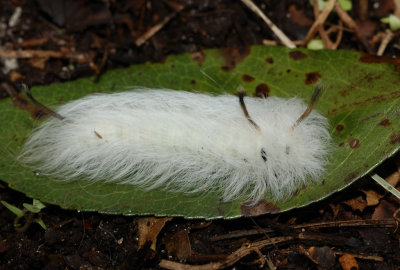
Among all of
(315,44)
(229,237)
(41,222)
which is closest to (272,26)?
(315,44)

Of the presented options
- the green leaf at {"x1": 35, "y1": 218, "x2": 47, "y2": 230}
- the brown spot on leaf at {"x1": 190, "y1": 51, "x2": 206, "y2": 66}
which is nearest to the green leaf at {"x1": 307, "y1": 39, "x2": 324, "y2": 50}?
the brown spot on leaf at {"x1": 190, "y1": 51, "x2": 206, "y2": 66}

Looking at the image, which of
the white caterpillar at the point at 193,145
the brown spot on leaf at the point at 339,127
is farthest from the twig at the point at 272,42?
the brown spot on leaf at the point at 339,127

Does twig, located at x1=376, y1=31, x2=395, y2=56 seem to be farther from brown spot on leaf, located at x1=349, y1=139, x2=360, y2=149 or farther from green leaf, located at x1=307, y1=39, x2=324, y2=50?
brown spot on leaf, located at x1=349, y1=139, x2=360, y2=149

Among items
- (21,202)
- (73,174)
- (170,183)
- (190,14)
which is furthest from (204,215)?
(190,14)

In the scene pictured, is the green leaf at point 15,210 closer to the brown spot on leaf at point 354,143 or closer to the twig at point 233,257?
the twig at point 233,257

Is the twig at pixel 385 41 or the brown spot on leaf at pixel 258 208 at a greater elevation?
the twig at pixel 385 41
